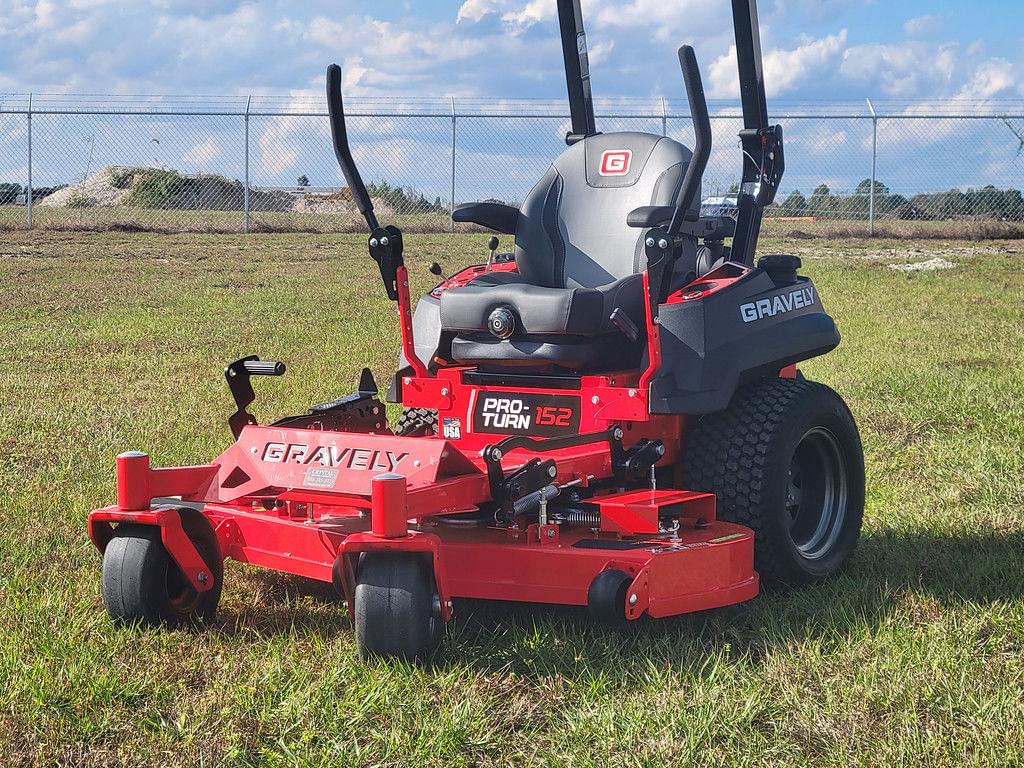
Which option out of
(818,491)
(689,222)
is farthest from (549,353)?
(818,491)

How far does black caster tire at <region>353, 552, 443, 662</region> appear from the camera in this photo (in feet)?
Answer: 10.2

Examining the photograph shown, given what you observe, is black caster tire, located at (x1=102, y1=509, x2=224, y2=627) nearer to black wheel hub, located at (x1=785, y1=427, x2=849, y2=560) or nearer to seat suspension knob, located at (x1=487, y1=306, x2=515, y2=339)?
seat suspension knob, located at (x1=487, y1=306, x2=515, y2=339)

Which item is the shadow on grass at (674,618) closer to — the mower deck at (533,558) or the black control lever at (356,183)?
the mower deck at (533,558)

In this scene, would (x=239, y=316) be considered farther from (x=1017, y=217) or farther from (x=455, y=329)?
(x=1017, y=217)

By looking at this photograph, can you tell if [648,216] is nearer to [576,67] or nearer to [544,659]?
[544,659]

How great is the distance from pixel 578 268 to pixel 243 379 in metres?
1.25

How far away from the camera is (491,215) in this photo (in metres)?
4.66

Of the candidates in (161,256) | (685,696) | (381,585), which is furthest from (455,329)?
(161,256)

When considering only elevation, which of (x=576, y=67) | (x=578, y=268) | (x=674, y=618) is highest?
(x=576, y=67)

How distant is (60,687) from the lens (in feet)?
10.2

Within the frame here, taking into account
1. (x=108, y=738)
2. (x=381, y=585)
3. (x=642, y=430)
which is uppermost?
(x=642, y=430)

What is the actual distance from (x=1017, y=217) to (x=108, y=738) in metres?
19.9

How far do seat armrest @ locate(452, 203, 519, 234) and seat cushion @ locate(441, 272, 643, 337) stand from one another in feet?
1.51

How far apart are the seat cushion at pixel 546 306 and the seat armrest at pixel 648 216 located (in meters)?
0.27
